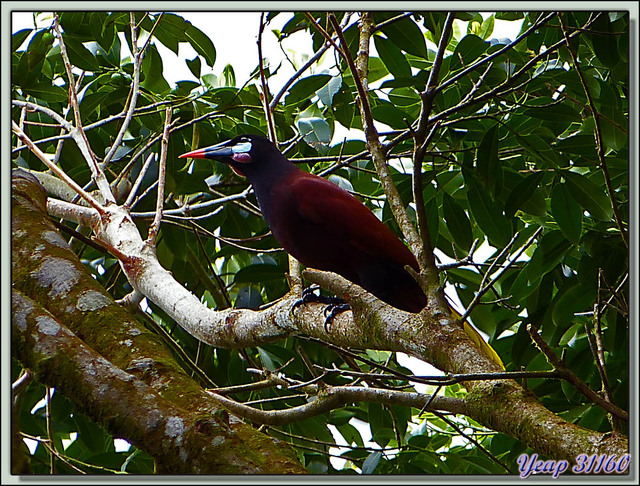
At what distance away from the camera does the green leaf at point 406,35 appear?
1.56m

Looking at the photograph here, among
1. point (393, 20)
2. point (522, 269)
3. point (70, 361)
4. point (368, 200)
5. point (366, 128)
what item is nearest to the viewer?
point (70, 361)

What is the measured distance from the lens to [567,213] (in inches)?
61.9

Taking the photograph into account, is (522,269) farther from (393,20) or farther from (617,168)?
(393,20)

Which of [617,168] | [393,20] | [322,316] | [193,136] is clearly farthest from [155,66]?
[617,168]

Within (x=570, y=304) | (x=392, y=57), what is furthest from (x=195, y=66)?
(x=570, y=304)

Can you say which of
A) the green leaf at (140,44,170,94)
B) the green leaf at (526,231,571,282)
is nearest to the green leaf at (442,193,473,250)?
the green leaf at (526,231,571,282)

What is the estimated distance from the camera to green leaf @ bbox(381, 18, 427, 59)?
156 cm

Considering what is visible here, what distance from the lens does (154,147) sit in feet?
6.51

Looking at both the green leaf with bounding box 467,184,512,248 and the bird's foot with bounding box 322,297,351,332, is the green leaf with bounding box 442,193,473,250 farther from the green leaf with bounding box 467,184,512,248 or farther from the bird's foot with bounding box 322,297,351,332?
the bird's foot with bounding box 322,297,351,332

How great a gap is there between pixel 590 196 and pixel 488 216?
0.83 ft

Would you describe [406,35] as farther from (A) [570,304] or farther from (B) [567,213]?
(A) [570,304]

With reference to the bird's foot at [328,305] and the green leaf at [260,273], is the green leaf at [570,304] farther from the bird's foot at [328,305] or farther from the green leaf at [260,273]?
the green leaf at [260,273]

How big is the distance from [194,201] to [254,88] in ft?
1.57

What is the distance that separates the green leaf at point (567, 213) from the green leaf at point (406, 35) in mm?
459
